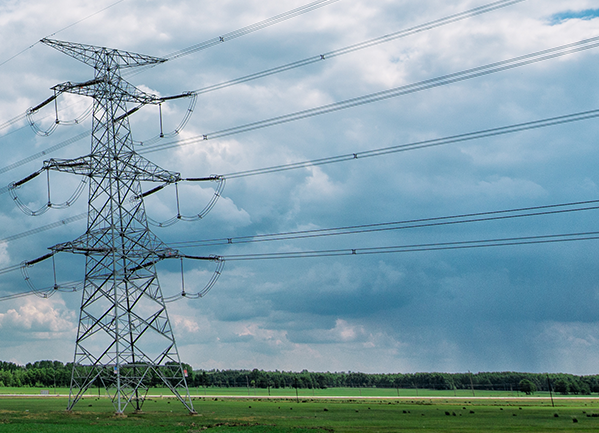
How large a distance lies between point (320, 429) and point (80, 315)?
2649 cm

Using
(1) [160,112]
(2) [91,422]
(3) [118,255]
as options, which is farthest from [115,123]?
(2) [91,422]

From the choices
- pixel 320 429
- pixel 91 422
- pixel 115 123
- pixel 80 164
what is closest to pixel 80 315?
pixel 91 422

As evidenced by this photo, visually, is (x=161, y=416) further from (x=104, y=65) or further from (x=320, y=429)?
(x=104, y=65)

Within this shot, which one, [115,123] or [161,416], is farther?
[115,123]

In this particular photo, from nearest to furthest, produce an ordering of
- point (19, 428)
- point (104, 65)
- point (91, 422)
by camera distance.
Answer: point (19, 428) < point (91, 422) < point (104, 65)

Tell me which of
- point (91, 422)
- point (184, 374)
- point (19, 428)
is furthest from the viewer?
point (184, 374)

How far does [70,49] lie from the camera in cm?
5572

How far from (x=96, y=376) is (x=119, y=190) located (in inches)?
734

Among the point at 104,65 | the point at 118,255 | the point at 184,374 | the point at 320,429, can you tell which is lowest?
the point at 320,429

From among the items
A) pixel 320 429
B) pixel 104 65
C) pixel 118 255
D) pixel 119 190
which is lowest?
pixel 320 429

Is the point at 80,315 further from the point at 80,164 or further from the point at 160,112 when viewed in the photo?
the point at 160,112

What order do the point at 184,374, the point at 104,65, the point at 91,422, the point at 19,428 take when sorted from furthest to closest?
the point at 104,65, the point at 184,374, the point at 91,422, the point at 19,428

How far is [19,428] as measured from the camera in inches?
1657

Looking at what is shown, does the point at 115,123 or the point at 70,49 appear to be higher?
the point at 70,49
